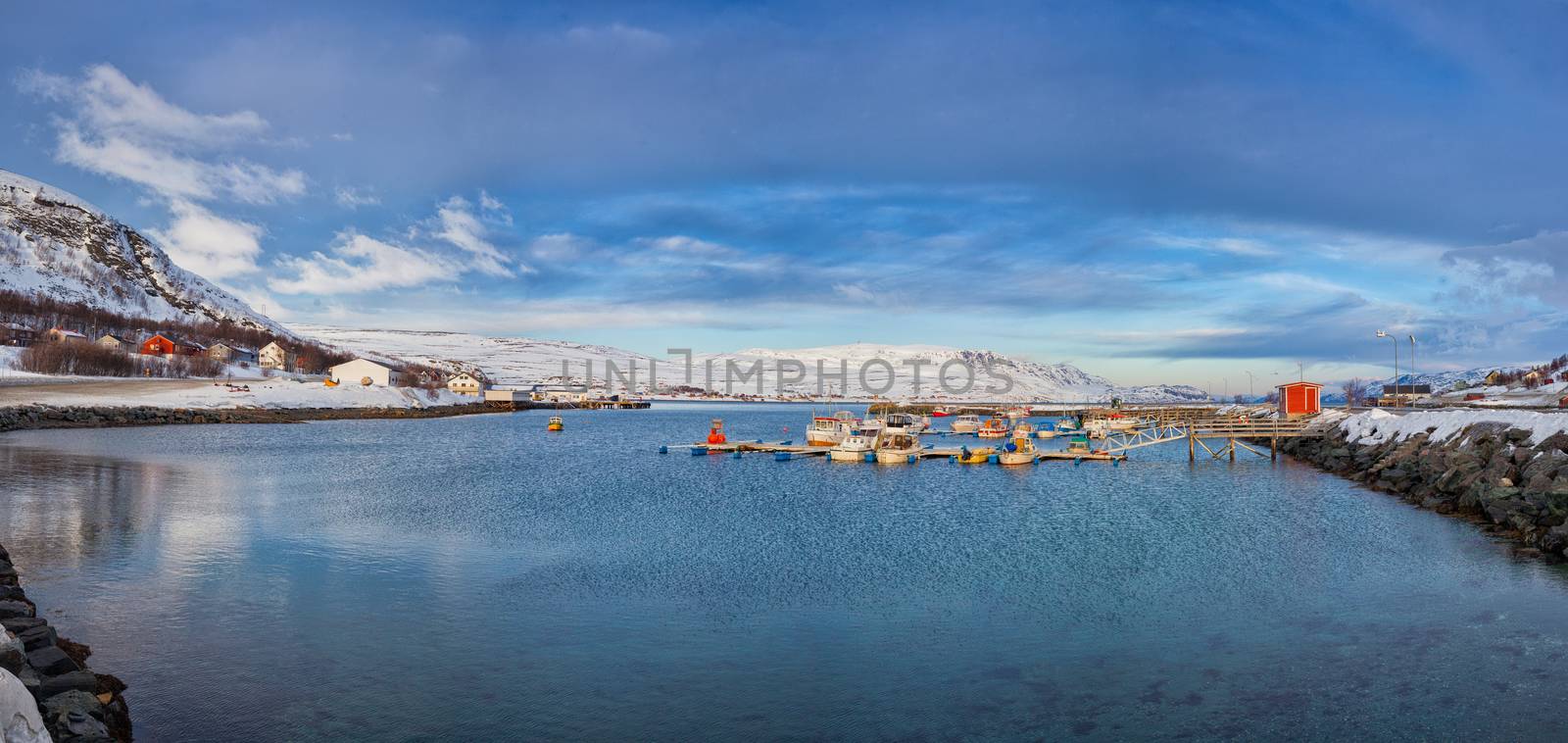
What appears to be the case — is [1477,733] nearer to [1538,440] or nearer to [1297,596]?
[1297,596]

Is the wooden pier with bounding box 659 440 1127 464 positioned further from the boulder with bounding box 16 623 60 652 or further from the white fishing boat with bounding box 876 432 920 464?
the boulder with bounding box 16 623 60 652

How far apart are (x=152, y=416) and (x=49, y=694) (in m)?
83.4

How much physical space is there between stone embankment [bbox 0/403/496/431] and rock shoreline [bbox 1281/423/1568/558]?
276 feet

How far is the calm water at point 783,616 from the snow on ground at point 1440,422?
6172mm

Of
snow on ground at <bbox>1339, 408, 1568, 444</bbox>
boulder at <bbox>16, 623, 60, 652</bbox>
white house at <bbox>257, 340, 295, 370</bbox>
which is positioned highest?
white house at <bbox>257, 340, 295, 370</bbox>

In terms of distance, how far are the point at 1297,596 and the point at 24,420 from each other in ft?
275

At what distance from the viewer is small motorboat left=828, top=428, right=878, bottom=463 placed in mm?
53312

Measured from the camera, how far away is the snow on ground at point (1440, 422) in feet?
99.5

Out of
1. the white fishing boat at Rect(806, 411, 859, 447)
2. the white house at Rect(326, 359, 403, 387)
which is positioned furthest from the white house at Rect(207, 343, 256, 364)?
the white fishing boat at Rect(806, 411, 859, 447)

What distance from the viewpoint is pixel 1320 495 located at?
34375 millimetres

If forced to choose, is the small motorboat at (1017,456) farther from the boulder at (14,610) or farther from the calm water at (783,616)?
the boulder at (14,610)

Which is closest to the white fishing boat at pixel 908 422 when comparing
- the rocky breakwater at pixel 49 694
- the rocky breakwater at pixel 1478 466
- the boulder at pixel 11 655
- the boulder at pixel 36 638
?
the rocky breakwater at pixel 1478 466

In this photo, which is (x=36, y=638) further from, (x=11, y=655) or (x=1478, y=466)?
(x=1478, y=466)

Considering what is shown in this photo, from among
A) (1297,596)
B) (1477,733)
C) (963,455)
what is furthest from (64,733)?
(963,455)
